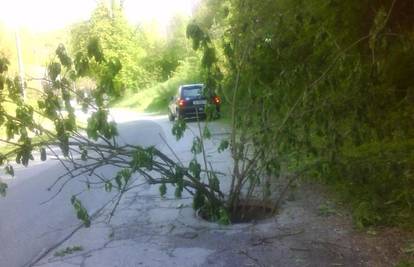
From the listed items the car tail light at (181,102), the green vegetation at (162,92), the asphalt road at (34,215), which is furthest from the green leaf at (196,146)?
the green vegetation at (162,92)

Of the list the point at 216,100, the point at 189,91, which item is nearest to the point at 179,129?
the point at 216,100

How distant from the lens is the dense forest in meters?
6.48

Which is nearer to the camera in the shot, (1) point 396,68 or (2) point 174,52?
A: (1) point 396,68

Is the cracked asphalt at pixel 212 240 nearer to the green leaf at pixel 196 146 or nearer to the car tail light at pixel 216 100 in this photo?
the green leaf at pixel 196 146

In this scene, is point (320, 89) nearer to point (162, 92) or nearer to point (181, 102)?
point (181, 102)

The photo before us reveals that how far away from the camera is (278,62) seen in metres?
8.10

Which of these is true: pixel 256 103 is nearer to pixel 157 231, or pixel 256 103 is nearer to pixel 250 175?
pixel 250 175

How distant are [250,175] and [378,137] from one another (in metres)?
1.84

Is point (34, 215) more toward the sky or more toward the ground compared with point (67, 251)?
more toward the ground

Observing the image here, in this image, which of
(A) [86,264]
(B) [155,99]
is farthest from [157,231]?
(B) [155,99]

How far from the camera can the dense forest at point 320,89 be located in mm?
6480

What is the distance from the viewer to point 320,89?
7.09 metres

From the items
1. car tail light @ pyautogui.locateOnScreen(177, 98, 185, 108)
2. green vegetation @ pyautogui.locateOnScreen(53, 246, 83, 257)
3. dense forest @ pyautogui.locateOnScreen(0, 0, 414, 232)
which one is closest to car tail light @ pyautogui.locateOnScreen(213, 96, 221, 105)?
dense forest @ pyautogui.locateOnScreen(0, 0, 414, 232)

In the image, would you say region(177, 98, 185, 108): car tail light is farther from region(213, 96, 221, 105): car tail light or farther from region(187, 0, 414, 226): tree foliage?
region(213, 96, 221, 105): car tail light
